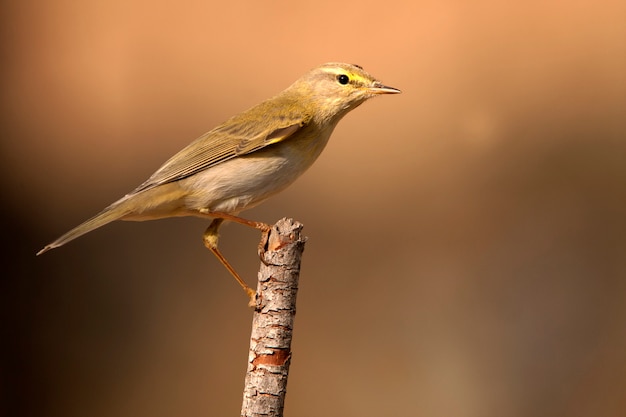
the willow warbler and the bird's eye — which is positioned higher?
the bird's eye

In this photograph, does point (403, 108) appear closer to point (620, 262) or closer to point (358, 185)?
point (358, 185)

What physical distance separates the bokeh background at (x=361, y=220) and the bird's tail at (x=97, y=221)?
1.90 m

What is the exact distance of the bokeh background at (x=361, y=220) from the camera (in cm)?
524

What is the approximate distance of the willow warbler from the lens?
11.4 ft

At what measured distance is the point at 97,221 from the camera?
11.0 ft

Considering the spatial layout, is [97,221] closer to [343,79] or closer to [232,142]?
[232,142]

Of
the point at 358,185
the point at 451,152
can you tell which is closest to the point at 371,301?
the point at 358,185

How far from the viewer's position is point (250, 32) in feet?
17.7

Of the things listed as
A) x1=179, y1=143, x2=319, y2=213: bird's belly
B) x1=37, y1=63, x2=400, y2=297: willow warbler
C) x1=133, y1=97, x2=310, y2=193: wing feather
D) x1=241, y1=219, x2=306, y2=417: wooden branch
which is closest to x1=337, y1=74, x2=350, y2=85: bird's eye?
x1=37, y1=63, x2=400, y2=297: willow warbler

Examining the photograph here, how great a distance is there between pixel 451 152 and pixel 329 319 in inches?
57.9

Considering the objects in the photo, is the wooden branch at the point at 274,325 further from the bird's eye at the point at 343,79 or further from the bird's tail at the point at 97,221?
the bird's eye at the point at 343,79

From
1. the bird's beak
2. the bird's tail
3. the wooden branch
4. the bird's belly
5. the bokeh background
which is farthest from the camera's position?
the bokeh background

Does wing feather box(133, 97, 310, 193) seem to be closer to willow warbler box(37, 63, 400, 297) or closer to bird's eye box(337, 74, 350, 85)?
willow warbler box(37, 63, 400, 297)

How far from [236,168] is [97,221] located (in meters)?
0.64
